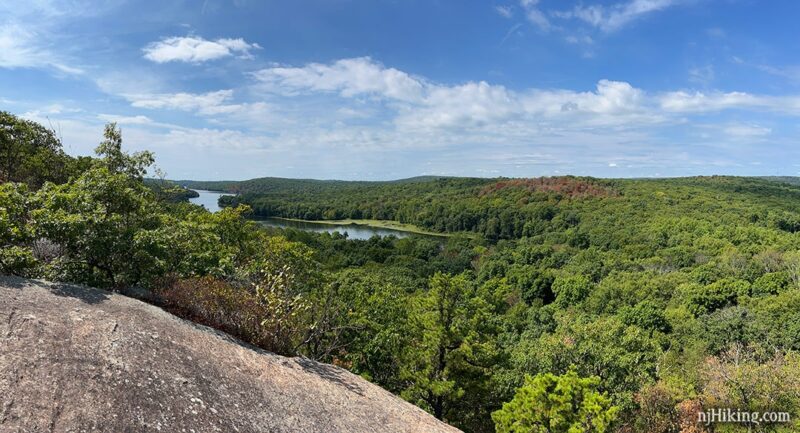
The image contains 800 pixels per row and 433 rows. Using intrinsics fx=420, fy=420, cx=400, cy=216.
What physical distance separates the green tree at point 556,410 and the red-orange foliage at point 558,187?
152129 millimetres

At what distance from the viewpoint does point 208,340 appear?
10164mm

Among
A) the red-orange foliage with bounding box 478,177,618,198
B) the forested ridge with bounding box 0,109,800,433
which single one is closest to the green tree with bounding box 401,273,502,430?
the forested ridge with bounding box 0,109,800,433

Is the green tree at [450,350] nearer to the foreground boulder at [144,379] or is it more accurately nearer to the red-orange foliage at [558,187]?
the foreground boulder at [144,379]

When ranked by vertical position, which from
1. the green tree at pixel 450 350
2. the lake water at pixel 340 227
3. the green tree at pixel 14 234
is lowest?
the lake water at pixel 340 227

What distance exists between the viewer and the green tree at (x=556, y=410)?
12.1 m

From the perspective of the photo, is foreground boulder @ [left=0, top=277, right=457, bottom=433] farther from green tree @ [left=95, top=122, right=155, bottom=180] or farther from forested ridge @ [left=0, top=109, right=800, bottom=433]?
green tree @ [left=95, top=122, right=155, bottom=180]

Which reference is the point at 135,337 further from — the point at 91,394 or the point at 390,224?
the point at 390,224

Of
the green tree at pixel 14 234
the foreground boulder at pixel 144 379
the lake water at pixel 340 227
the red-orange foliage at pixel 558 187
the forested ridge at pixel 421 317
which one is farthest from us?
the red-orange foliage at pixel 558 187

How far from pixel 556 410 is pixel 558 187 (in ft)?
539

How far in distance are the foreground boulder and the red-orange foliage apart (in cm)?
15791

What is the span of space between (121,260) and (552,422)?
13199 mm

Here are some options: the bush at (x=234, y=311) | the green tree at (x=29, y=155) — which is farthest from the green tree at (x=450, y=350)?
the green tree at (x=29, y=155)

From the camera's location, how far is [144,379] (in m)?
7.58

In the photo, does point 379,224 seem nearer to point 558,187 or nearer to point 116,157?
point 558,187
